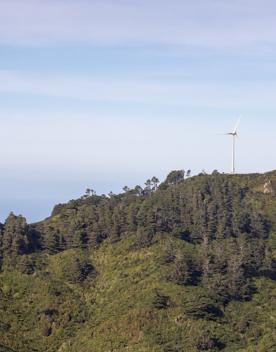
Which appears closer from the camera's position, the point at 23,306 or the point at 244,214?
the point at 23,306

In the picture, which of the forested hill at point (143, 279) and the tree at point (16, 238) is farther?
the tree at point (16, 238)

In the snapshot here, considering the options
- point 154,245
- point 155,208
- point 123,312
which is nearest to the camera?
point 123,312

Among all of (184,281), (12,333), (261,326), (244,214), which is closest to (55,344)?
(12,333)

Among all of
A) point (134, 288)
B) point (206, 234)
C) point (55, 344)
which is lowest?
point (55, 344)

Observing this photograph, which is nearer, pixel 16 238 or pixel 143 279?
pixel 143 279

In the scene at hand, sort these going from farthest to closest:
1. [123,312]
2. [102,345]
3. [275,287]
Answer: [275,287] < [123,312] < [102,345]

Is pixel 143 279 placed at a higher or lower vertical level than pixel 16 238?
lower

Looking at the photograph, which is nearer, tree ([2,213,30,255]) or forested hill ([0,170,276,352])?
forested hill ([0,170,276,352])

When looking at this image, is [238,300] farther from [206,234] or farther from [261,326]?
[206,234]
